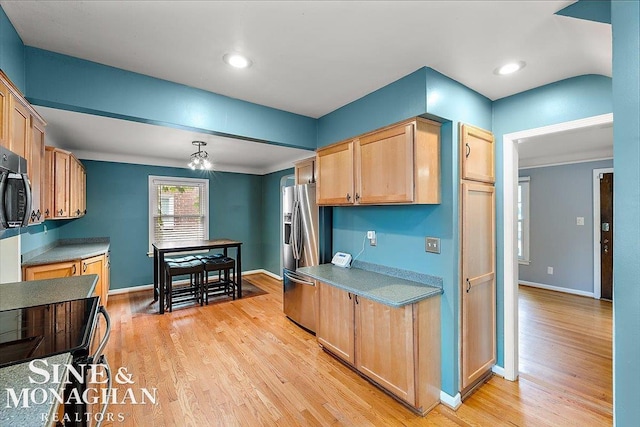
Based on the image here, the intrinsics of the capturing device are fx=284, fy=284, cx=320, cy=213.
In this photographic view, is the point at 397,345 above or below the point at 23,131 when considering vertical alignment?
below

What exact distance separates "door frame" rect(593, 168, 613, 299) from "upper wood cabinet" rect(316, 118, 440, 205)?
4251 millimetres

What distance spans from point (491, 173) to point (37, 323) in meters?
3.20

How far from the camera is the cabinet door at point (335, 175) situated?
2623 mm

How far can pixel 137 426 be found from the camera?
1917 millimetres

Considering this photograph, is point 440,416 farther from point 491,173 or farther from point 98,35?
point 98,35

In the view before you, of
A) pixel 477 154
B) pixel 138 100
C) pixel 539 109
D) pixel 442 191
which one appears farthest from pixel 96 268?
pixel 539 109

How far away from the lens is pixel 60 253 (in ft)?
11.8

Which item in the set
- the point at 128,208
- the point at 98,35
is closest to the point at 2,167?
the point at 98,35

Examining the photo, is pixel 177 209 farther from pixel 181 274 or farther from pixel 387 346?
pixel 387 346

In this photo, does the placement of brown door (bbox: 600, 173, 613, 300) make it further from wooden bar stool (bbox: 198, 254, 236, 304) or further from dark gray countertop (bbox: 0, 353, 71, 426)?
dark gray countertop (bbox: 0, 353, 71, 426)

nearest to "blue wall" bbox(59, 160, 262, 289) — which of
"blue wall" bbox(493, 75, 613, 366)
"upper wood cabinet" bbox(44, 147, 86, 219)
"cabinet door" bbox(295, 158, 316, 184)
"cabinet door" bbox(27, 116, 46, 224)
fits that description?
"upper wood cabinet" bbox(44, 147, 86, 219)

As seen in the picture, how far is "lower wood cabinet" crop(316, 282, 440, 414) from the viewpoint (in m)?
2.01

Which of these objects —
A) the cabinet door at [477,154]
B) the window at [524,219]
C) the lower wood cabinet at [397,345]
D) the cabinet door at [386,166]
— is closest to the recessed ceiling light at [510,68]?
the cabinet door at [477,154]

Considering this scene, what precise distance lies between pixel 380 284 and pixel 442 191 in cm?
90
